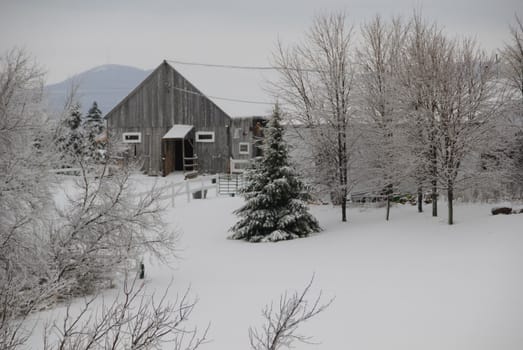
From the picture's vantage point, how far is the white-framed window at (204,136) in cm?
3135

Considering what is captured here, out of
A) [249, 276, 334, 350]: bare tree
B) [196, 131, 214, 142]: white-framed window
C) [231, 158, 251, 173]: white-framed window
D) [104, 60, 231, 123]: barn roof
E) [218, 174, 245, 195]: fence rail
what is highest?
[104, 60, 231, 123]: barn roof

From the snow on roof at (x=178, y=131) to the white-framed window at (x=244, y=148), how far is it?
11.8ft

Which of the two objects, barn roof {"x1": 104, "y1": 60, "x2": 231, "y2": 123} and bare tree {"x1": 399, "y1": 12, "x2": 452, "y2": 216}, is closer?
bare tree {"x1": 399, "y1": 12, "x2": 452, "y2": 216}

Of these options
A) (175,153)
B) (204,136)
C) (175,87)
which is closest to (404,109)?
(204,136)

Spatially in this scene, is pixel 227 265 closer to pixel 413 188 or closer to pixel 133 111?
pixel 413 188

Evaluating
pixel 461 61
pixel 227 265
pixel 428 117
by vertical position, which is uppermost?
pixel 461 61

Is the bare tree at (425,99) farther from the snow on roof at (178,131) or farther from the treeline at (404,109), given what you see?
the snow on roof at (178,131)

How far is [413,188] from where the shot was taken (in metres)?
15.9

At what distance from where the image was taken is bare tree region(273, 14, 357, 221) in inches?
687

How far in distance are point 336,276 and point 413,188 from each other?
21.4ft

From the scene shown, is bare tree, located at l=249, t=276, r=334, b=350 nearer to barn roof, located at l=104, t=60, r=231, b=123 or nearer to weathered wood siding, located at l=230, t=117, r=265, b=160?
weathered wood siding, located at l=230, t=117, r=265, b=160

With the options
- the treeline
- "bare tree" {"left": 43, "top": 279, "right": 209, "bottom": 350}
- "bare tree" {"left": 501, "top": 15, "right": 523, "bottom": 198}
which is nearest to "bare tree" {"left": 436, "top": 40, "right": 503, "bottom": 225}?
the treeline

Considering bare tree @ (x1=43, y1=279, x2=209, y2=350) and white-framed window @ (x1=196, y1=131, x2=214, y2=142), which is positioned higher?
white-framed window @ (x1=196, y1=131, x2=214, y2=142)

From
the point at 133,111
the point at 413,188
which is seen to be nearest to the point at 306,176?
the point at 413,188
